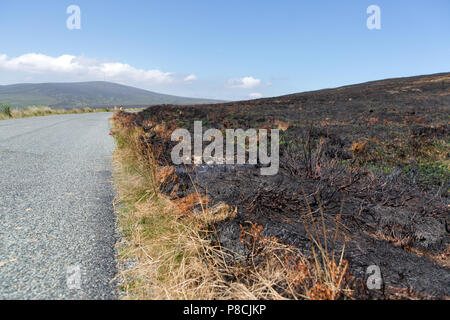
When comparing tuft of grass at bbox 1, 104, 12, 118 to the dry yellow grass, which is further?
tuft of grass at bbox 1, 104, 12, 118

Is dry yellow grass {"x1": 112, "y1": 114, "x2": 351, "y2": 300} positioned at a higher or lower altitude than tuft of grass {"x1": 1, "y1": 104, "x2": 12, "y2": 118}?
lower

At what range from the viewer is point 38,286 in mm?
1654

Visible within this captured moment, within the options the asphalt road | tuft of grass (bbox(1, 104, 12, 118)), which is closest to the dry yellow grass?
the asphalt road

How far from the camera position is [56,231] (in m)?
2.36

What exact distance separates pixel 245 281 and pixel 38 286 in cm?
128

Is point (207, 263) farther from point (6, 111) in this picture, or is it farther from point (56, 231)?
point (6, 111)

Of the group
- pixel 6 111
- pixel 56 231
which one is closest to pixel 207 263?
pixel 56 231

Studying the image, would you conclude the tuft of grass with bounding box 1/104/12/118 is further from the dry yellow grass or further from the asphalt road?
the dry yellow grass

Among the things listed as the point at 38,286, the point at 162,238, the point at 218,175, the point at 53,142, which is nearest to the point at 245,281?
the point at 162,238

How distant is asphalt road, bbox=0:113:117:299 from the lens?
1.69 m

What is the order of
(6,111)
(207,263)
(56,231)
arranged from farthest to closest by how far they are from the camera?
(6,111) < (56,231) < (207,263)

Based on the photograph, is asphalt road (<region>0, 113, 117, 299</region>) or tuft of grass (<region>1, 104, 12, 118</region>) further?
tuft of grass (<region>1, 104, 12, 118</region>)
